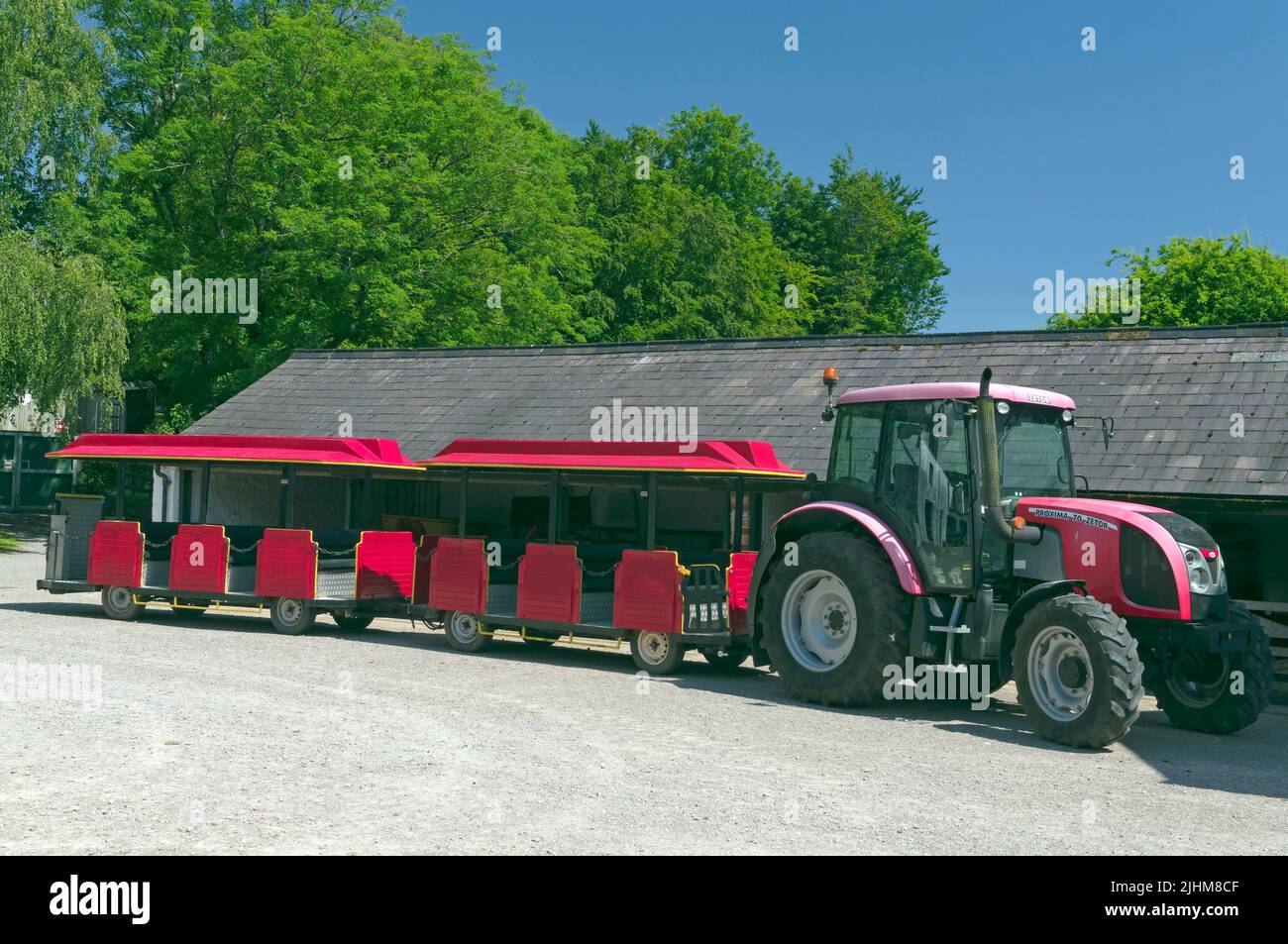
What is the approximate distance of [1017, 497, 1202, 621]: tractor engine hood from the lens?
1094cm

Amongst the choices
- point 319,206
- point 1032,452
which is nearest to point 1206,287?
point 319,206

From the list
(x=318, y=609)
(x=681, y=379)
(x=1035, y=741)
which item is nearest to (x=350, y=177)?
(x=681, y=379)

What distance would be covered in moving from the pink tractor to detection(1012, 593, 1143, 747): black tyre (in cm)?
1

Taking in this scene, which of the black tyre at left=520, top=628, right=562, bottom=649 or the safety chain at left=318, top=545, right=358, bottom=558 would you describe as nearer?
the black tyre at left=520, top=628, right=562, bottom=649

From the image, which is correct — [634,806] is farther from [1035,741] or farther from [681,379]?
[681,379]

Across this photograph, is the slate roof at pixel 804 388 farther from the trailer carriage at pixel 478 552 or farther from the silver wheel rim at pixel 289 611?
the silver wheel rim at pixel 289 611

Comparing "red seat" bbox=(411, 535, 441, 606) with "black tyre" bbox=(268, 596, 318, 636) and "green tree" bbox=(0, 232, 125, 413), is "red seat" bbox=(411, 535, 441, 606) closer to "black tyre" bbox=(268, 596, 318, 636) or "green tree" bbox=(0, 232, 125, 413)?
"black tyre" bbox=(268, 596, 318, 636)

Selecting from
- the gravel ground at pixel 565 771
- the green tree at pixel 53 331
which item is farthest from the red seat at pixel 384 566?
the green tree at pixel 53 331

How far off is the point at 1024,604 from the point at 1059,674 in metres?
0.62

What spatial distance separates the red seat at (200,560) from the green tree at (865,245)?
44.7m

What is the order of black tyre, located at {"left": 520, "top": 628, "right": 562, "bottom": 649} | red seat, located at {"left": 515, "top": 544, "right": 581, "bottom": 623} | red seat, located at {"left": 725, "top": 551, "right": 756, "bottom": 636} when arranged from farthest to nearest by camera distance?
1. black tyre, located at {"left": 520, "top": 628, "right": 562, "bottom": 649}
2. red seat, located at {"left": 515, "top": 544, "right": 581, "bottom": 623}
3. red seat, located at {"left": 725, "top": 551, "right": 756, "bottom": 636}

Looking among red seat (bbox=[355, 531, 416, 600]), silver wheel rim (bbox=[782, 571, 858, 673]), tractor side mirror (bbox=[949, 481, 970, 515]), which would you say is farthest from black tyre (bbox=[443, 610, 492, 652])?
tractor side mirror (bbox=[949, 481, 970, 515])

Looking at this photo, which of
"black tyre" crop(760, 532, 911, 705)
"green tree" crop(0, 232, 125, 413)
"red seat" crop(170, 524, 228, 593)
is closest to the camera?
"black tyre" crop(760, 532, 911, 705)

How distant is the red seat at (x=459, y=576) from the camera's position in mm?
17016
